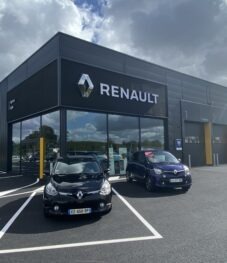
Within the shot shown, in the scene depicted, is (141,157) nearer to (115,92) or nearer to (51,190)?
(115,92)

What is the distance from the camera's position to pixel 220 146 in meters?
23.1

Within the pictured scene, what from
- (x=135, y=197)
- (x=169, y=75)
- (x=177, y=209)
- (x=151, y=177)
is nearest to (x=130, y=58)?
(x=169, y=75)

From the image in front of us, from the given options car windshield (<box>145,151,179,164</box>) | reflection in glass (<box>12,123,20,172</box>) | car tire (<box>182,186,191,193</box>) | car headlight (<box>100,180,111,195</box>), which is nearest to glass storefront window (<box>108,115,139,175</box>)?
car windshield (<box>145,151,179,164</box>)

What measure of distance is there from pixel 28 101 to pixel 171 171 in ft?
35.6

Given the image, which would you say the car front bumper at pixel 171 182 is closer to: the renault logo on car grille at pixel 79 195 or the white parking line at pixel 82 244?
the renault logo on car grille at pixel 79 195

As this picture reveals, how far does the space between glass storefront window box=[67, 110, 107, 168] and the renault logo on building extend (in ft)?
3.55

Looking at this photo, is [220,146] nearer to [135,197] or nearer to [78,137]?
[78,137]

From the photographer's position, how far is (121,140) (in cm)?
1576

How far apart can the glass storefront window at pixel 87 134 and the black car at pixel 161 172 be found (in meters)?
2.70

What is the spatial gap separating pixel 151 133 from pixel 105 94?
4.60m

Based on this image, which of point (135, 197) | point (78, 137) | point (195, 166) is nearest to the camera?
point (135, 197)

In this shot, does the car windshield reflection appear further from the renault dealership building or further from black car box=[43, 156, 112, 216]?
the renault dealership building

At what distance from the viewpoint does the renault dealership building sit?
13.8m

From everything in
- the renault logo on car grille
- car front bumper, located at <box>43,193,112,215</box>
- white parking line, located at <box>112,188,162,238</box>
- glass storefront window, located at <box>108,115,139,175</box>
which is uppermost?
glass storefront window, located at <box>108,115,139,175</box>
